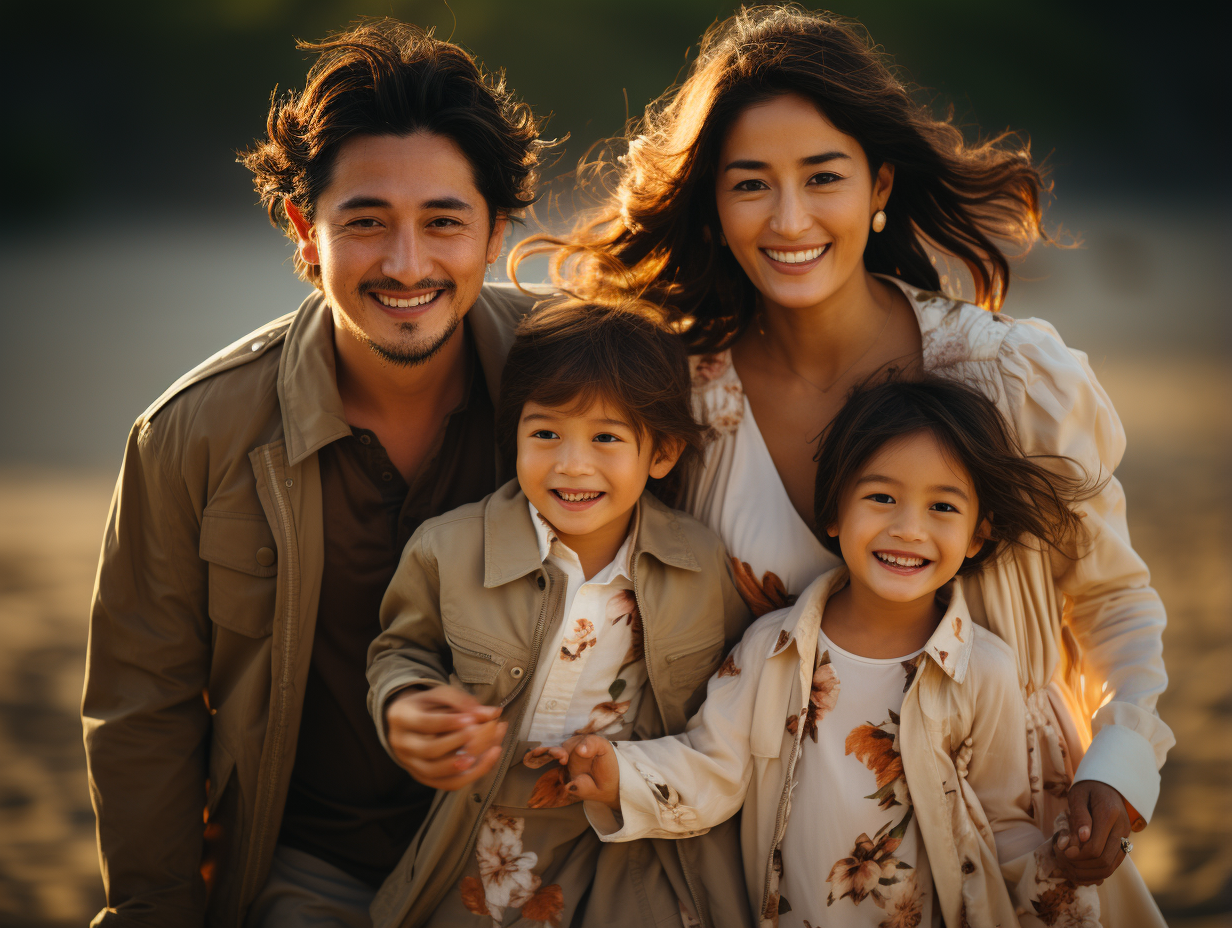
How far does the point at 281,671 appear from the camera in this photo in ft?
7.91

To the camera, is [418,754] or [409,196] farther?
[409,196]

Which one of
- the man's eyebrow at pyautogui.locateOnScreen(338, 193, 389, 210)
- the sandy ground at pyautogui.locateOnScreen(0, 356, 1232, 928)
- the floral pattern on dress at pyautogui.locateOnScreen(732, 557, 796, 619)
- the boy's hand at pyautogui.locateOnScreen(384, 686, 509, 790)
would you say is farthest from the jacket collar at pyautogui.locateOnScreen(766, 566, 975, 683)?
the sandy ground at pyautogui.locateOnScreen(0, 356, 1232, 928)

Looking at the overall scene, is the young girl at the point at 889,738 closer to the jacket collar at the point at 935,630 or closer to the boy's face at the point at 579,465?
the jacket collar at the point at 935,630

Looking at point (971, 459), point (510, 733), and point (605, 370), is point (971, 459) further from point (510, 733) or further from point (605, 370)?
point (510, 733)

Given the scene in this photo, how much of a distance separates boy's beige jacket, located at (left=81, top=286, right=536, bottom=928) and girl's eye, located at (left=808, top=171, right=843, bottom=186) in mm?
1254

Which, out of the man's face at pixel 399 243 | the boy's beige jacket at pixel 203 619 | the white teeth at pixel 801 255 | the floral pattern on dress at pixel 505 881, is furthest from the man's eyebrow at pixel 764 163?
the floral pattern on dress at pixel 505 881

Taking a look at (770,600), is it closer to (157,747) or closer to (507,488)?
(507,488)

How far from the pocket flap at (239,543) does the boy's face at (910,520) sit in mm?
1329

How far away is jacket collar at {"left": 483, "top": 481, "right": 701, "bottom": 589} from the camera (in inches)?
85.6

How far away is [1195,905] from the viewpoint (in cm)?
316

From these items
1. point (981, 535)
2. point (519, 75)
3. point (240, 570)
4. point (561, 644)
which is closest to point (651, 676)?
point (561, 644)

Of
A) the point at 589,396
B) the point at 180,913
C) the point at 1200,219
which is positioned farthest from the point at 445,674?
the point at 1200,219

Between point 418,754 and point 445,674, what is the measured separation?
303mm

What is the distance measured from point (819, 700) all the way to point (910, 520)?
0.43 m
